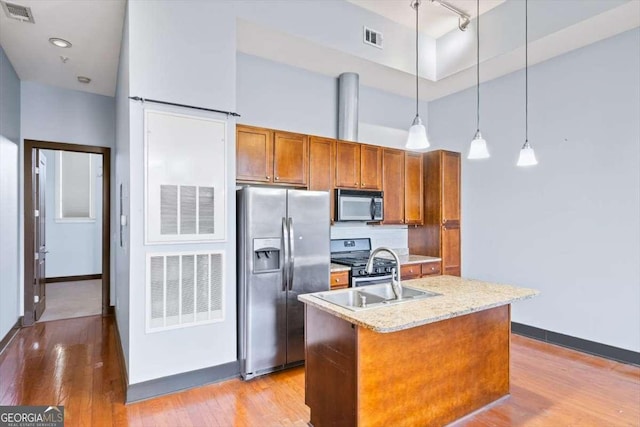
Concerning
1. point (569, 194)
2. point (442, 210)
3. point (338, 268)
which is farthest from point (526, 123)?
point (338, 268)

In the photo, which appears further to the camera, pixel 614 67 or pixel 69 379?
pixel 614 67

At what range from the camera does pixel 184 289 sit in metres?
2.92

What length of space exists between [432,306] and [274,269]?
1.54m

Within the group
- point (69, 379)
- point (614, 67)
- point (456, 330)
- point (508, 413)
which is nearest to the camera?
point (456, 330)

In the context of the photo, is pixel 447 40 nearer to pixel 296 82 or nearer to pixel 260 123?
pixel 296 82

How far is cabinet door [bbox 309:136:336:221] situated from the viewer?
3969 mm

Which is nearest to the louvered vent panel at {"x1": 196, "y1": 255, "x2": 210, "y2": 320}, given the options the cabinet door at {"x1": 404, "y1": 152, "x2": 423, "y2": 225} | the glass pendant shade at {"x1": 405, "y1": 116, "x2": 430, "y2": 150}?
the glass pendant shade at {"x1": 405, "y1": 116, "x2": 430, "y2": 150}

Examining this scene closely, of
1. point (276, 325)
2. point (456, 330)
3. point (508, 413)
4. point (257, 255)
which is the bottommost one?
point (508, 413)

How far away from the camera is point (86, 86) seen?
4773 mm

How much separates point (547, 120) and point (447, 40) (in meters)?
1.60

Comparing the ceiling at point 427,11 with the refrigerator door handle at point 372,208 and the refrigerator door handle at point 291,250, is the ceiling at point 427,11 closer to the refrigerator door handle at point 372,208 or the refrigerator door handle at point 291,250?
the refrigerator door handle at point 372,208

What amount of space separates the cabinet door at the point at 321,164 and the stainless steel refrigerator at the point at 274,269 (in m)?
0.56

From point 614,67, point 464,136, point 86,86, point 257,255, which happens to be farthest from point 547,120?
point 86,86

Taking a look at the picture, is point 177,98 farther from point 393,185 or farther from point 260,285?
point 393,185
